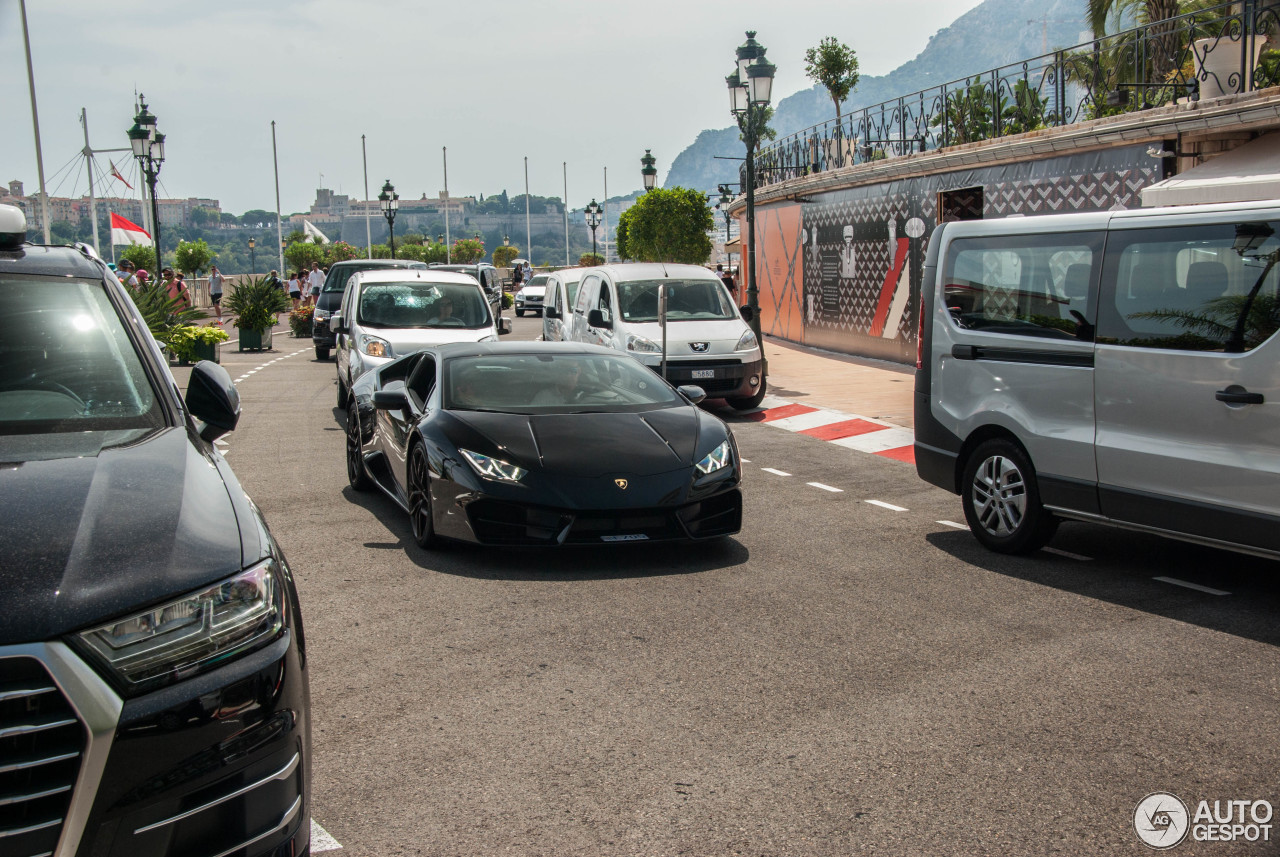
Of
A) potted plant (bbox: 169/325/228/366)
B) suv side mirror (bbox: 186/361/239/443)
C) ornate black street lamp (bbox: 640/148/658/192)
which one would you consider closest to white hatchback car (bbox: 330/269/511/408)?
potted plant (bbox: 169/325/228/366)

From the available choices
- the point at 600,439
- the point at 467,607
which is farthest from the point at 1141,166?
the point at 467,607

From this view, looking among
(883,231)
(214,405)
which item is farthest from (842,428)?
(214,405)

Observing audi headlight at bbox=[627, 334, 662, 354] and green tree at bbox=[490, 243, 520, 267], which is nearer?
audi headlight at bbox=[627, 334, 662, 354]

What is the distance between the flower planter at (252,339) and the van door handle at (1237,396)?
75.7 ft

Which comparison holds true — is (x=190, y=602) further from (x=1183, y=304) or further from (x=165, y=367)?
(x=1183, y=304)

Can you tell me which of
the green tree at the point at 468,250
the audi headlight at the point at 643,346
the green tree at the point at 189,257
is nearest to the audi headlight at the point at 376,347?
the audi headlight at the point at 643,346

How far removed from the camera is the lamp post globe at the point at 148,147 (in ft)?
86.1

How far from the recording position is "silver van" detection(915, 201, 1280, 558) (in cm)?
555

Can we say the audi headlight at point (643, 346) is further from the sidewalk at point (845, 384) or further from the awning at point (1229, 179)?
the awning at point (1229, 179)

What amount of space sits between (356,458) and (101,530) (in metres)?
6.33

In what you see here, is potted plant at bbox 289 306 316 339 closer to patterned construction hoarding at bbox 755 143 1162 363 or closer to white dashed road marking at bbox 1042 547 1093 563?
patterned construction hoarding at bbox 755 143 1162 363

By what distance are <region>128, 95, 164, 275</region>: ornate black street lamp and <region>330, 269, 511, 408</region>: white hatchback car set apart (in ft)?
44.2

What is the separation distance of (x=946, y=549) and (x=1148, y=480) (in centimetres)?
148

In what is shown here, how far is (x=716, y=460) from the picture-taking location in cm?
696
